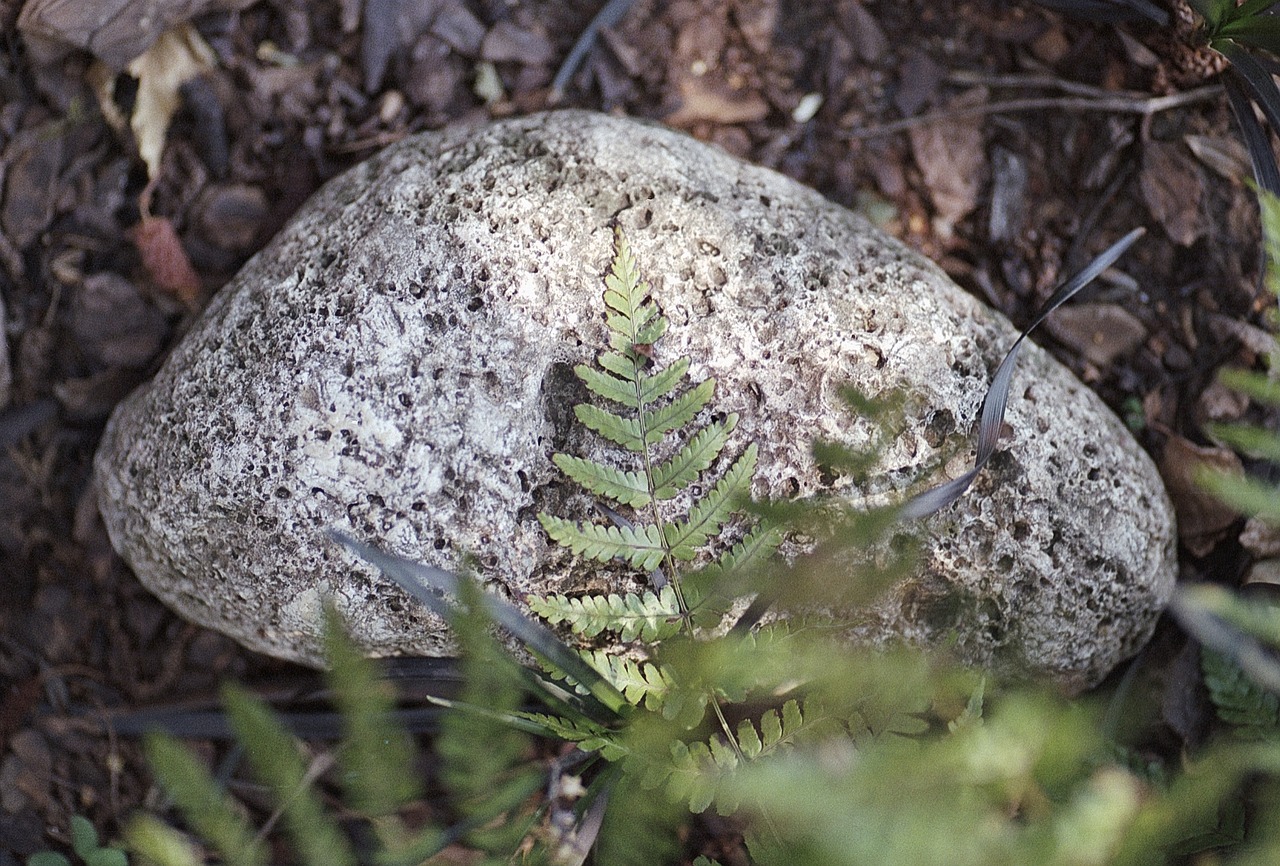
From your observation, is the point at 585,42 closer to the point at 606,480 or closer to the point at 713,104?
the point at 713,104

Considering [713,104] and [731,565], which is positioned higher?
[713,104]

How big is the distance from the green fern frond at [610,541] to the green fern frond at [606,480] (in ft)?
0.21

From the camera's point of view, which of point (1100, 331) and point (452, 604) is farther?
point (1100, 331)

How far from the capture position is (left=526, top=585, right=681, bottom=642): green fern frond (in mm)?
1923

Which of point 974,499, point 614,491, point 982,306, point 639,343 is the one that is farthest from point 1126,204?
point 614,491

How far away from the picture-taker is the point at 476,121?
9.05 feet

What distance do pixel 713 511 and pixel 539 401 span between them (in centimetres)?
43

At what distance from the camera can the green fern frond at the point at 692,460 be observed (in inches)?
73.9

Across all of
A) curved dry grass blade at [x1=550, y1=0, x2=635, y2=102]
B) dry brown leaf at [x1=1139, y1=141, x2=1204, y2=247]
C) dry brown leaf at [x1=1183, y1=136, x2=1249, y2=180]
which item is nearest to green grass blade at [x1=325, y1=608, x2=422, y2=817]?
curved dry grass blade at [x1=550, y1=0, x2=635, y2=102]

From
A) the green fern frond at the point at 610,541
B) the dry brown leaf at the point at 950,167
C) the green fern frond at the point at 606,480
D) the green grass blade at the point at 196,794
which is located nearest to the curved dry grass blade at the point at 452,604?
the green fern frond at the point at 610,541

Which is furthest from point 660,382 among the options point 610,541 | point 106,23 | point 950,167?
point 106,23

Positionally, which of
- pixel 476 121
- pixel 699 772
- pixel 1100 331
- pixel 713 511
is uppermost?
pixel 476 121

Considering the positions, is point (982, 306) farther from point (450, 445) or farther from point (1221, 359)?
point (450, 445)

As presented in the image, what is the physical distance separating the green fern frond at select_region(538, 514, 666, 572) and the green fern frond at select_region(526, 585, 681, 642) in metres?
0.08
